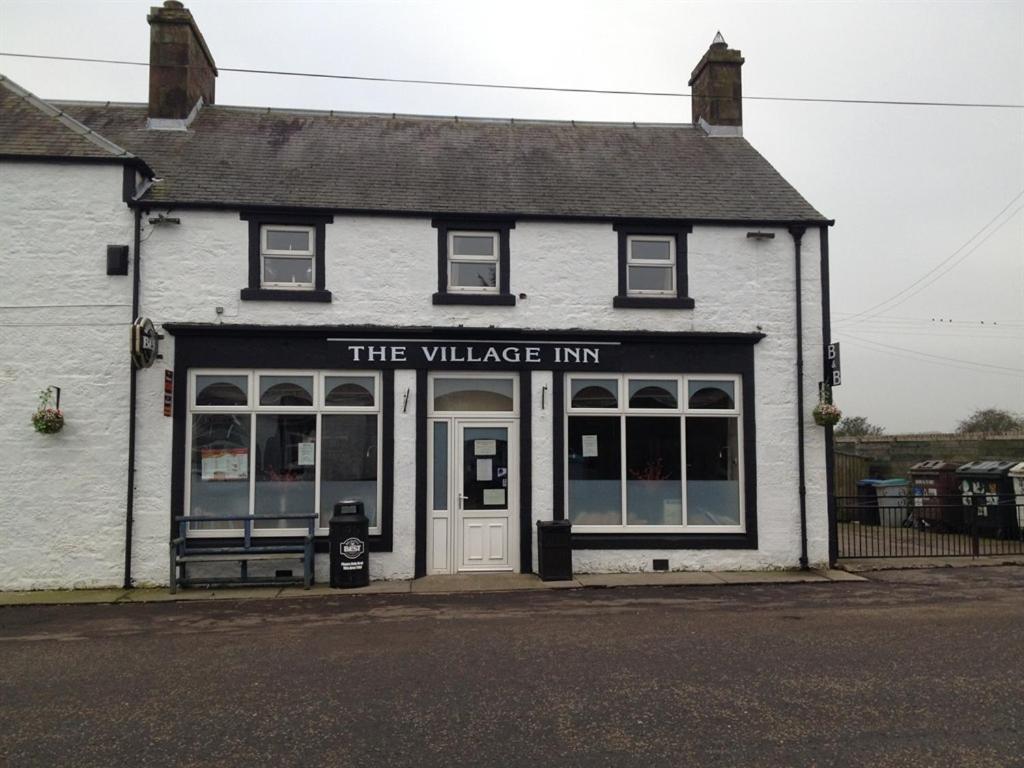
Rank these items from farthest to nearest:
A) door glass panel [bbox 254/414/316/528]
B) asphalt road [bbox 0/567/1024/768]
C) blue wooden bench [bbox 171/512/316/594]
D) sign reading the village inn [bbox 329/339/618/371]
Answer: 1. sign reading the village inn [bbox 329/339/618/371]
2. door glass panel [bbox 254/414/316/528]
3. blue wooden bench [bbox 171/512/316/594]
4. asphalt road [bbox 0/567/1024/768]

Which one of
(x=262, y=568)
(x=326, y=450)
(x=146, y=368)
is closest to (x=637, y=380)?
(x=326, y=450)

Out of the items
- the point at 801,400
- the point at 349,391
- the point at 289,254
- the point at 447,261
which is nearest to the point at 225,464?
the point at 349,391

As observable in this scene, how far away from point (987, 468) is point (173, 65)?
55.9 feet

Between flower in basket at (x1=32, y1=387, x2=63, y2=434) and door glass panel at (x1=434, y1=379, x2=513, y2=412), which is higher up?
door glass panel at (x1=434, y1=379, x2=513, y2=412)

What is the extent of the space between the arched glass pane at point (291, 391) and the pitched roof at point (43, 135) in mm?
3882

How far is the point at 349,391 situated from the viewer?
40.1 ft

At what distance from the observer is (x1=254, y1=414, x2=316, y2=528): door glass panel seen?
1202cm

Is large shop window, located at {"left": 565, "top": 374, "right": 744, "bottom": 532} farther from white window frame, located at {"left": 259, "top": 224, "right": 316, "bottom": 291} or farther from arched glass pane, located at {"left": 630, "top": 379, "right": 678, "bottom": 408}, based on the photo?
white window frame, located at {"left": 259, "top": 224, "right": 316, "bottom": 291}

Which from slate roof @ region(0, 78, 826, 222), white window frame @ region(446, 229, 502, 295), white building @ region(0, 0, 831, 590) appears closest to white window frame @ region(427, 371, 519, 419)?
white building @ region(0, 0, 831, 590)

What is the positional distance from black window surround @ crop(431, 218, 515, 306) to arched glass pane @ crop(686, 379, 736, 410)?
3171 mm

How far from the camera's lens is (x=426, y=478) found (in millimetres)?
12148

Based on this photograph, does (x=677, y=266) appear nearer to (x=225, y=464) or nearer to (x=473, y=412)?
(x=473, y=412)

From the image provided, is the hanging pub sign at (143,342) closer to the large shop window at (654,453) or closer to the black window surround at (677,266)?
the large shop window at (654,453)

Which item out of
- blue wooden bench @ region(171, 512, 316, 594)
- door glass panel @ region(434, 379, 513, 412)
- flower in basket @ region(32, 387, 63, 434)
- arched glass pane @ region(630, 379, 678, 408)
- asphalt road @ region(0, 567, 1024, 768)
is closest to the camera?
asphalt road @ region(0, 567, 1024, 768)
